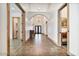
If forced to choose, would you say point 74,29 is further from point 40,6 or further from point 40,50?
point 40,6

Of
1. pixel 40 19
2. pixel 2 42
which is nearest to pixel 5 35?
pixel 2 42

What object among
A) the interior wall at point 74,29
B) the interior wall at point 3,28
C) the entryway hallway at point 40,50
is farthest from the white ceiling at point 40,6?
the interior wall at point 3,28

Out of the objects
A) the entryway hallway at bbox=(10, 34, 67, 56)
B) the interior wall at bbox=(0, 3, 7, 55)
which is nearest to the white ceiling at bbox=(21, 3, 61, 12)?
the entryway hallway at bbox=(10, 34, 67, 56)

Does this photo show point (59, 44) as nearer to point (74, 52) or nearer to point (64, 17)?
point (64, 17)

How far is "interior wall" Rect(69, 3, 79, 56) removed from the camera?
5031 millimetres

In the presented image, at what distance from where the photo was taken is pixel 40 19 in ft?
87.0

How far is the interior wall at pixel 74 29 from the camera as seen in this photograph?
503 cm

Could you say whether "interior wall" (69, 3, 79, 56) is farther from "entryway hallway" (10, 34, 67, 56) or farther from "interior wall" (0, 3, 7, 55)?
"interior wall" (0, 3, 7, 55)

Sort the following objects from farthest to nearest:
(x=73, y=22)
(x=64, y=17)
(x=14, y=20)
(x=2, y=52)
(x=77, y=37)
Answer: (x=14, y=20) → (x=64, y=17) → (x=73, y=22) → (x=77, y=37) → (x=2, y=52)

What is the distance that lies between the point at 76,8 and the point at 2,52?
99.7 inches

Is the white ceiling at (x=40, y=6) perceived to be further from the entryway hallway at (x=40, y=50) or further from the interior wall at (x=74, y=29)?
the interior wall at (x=74, y=29)

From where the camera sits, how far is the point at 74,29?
17.5 feet

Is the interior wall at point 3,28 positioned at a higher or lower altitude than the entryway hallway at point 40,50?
higher

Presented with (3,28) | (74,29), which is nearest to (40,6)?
(74,29)
